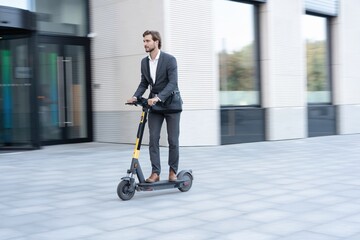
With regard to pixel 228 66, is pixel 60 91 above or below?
below

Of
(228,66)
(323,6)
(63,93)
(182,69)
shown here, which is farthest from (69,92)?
(323,6)

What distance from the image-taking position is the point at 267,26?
12.9 m

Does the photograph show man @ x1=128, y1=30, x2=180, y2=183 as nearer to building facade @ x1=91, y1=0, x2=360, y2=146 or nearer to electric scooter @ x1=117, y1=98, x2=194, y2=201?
electric scooter @ x1=117, y1=98, x2=194, y2=201

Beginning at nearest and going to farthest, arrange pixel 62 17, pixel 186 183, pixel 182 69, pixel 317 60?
1. pixel 186 183
2. pixel 182 69
3. pixel 62 17
4. pixel 317 60

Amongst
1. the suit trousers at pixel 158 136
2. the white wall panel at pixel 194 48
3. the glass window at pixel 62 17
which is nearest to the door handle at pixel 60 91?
the glass window at pixel 62 17

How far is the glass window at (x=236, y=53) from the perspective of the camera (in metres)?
12.3

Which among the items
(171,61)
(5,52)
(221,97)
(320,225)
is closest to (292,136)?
(221,97)

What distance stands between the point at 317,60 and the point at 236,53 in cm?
352

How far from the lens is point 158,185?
567 centimetres

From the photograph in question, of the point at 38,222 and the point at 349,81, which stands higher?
the point at 349,81

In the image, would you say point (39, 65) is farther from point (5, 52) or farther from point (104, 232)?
point (104, 232)

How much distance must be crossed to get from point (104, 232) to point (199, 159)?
5116mm

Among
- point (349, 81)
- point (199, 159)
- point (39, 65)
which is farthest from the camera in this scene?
point (349, 81)

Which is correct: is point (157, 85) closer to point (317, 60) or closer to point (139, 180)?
point (139, 180)
